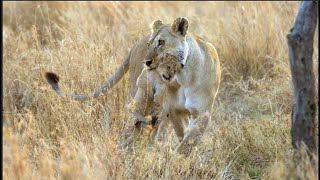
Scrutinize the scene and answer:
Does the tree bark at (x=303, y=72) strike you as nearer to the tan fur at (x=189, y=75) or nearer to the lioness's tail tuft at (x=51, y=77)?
the tan fur at (x=189, y=75)

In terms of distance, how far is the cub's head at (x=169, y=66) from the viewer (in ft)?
14.1

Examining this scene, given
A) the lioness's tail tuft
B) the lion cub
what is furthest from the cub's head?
the lioness's tail tuft

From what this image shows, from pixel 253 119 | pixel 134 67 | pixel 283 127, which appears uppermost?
pixel 134 67

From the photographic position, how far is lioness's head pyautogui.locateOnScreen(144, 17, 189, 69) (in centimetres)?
425

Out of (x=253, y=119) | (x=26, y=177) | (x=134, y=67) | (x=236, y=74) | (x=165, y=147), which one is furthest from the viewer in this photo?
(x=236, y=74)

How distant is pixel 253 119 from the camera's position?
221 inches

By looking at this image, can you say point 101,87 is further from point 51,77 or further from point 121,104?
point 51,77

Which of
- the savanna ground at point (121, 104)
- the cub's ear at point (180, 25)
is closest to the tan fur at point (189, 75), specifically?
the cub's ear at point (180, 25)

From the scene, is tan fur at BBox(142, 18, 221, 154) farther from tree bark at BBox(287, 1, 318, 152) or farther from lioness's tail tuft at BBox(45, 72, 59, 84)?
tree bark at BBox(287, 1, 318, 152)

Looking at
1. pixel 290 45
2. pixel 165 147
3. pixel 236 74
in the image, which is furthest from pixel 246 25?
pixel 290 45

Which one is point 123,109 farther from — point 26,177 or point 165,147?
point 26,177

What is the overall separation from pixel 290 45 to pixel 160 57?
1.18 metres

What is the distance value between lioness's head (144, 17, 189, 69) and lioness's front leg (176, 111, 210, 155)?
1.06 ft

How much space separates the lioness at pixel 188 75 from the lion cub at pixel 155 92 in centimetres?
4
